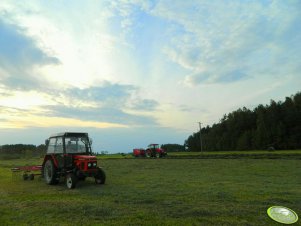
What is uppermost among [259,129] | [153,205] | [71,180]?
[259,129]

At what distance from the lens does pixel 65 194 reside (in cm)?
1159

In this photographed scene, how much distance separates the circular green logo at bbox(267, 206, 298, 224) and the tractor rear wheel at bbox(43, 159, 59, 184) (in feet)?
30.5

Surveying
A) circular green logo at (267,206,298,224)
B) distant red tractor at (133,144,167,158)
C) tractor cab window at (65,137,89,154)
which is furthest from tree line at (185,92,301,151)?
circular green logo at (267,206,298,224)

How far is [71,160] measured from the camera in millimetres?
13969

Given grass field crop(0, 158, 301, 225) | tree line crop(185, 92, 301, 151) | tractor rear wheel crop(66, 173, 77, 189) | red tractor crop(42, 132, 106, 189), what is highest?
tree line crop(185, 92, 301, 151)

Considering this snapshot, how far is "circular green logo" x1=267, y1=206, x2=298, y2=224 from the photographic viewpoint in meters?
7.30

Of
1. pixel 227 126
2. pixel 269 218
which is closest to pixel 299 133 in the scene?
pixel 227 126

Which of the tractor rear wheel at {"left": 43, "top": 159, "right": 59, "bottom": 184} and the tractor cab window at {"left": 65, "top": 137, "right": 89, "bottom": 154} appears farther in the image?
the tractor rear wheel at {"left": 43, "top": 159, "right": 59, "bottom": 184}

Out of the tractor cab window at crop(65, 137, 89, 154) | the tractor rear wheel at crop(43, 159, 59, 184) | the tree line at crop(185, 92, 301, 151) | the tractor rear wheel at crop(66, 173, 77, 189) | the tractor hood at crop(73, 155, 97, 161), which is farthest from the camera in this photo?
the tree line at crop(185, 92, 301, 151)

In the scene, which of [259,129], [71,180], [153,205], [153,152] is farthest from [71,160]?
[259,129]

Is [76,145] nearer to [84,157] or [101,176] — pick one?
[84,157]

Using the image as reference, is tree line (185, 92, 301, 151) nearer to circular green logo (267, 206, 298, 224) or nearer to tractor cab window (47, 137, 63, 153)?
tractor cab window (47, 137, 63, 153)

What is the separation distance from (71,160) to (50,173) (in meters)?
1.49

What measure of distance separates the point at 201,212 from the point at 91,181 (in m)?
8.23
